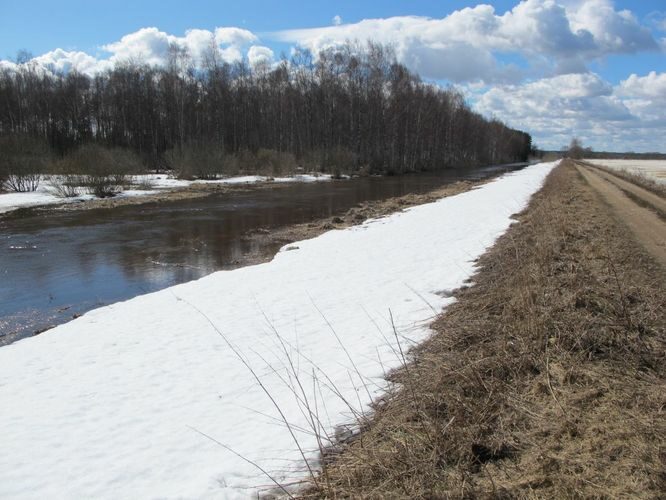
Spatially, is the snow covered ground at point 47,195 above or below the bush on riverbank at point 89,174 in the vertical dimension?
below

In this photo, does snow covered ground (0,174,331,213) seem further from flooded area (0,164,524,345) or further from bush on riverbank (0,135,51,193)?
flooded area (0,164,524,345)

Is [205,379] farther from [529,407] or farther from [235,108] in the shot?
[235,108]

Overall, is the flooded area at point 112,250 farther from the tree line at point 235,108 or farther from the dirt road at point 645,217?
the tree line at point 235,108

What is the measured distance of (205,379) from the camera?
5.54 m

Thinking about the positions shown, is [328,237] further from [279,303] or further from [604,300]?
[604,300]

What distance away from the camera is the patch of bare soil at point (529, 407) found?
289 centimetres

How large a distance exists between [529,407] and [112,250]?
14.3 metres

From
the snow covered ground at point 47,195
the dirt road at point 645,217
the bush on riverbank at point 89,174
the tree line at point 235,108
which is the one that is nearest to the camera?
the dirt road at point 645,217

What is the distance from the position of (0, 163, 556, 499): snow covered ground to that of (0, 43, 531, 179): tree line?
178 feet

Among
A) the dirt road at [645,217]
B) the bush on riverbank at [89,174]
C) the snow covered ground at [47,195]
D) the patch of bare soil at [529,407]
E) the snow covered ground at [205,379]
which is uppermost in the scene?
the bush on riverbank at [89,174]

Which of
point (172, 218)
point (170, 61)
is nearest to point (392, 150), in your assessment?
point (170, 61)

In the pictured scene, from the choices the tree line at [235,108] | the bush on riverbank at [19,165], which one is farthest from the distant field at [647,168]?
the bush on riverbank at [19,165]

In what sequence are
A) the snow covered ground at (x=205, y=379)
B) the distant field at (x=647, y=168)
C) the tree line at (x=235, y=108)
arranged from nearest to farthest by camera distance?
the snow covered ground at (x=205, y=379) → the distant field at (x=647, y=168) → the tree line at (x=235, y=108)

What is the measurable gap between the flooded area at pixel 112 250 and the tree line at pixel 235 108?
4019cm
